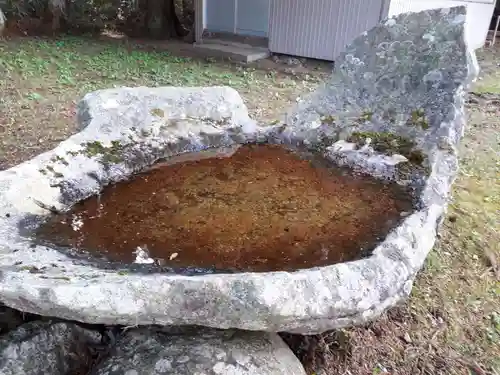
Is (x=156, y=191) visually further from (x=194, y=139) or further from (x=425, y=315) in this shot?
(x=425, y=315)

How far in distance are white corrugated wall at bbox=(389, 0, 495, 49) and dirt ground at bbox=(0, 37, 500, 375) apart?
113 cm

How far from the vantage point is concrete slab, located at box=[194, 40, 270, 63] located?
9086 millimetres

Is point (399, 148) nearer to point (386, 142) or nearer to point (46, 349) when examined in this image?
point (386, 142)

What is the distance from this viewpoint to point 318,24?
882 cm

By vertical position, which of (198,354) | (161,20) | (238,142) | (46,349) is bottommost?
(161,20)

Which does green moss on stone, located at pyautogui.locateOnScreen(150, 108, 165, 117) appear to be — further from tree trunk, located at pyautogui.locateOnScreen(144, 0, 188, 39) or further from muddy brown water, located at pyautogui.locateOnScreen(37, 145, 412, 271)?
tree trunk, located at pyautogui.locateOnScreen(144, 0, 188, 39)

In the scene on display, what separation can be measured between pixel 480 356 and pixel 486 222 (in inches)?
55.9

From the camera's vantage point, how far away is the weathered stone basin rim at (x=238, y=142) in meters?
1.78

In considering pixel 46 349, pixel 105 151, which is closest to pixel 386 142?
pixel 105 151

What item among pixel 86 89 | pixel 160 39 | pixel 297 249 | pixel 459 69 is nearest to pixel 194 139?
pixel 297 249

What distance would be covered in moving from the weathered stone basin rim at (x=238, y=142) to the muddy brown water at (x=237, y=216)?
0.18m

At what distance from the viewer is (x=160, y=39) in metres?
11.3

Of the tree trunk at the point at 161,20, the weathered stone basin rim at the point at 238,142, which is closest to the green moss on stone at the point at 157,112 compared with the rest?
the weathered stone basin rim at the point at 238,142

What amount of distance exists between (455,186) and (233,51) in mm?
5877
